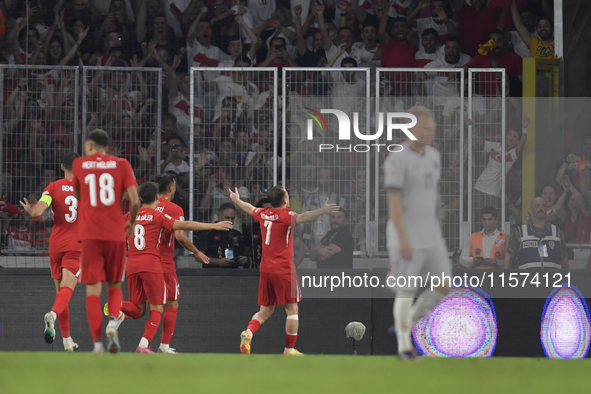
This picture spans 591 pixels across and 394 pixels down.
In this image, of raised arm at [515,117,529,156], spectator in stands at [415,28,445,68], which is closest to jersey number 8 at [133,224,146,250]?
raised arm at [515,117,529,156]

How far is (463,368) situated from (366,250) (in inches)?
192

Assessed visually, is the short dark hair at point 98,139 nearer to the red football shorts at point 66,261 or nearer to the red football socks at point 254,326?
the red football shorts at point 66,261

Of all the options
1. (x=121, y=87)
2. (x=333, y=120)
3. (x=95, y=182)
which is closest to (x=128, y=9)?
(x=121, y=87)

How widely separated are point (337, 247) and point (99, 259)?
4.39m

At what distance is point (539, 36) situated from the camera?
38.1 ft

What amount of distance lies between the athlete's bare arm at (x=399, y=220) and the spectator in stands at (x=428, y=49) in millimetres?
6364

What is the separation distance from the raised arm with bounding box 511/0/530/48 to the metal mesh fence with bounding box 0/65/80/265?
6144 millimetres

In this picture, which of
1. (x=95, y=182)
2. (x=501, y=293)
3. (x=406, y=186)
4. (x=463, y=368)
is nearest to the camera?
(x=463, y=368)

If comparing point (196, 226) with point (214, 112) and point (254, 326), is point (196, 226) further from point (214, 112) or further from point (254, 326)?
point (214, 112)

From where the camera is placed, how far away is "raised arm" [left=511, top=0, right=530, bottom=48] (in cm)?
1175

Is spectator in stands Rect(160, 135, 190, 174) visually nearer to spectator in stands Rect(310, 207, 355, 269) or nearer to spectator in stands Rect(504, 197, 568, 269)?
spectator in stands Rect(310, 207, 355, 269)

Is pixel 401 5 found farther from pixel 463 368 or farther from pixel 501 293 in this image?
pixel 463 368

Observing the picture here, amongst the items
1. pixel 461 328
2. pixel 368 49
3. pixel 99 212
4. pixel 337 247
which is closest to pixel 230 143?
pixel 337 247

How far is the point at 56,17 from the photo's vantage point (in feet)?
37.9
